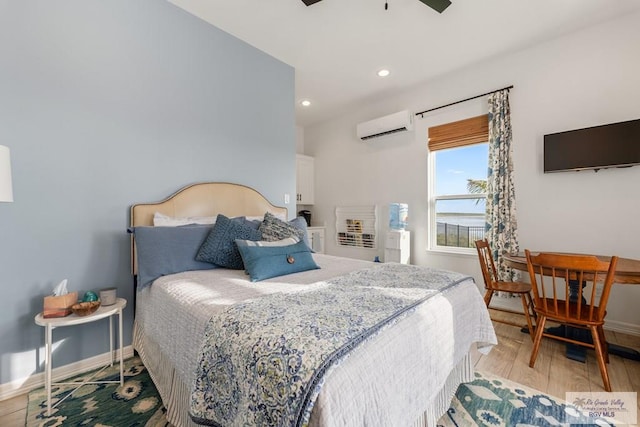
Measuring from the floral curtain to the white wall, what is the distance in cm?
10

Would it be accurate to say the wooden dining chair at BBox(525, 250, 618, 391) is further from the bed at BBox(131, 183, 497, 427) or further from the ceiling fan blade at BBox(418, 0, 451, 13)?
the ceiling fan blade at BBox(418, 0, 451, 13)

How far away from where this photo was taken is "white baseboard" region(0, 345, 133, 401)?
1.65 metres

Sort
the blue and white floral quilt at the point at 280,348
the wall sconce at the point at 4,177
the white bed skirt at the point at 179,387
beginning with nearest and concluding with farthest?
the blue and white floral quilt at the point at 280,348, the white bed skirt at the point at 179,387, the wall sconce at the point at 4,177

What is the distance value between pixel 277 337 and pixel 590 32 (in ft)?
12.8

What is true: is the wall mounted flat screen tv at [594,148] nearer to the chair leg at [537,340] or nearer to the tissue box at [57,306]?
the chair leg at [537,340]

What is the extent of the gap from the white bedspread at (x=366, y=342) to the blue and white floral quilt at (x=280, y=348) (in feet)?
0.15

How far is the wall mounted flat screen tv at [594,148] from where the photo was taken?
2373mm

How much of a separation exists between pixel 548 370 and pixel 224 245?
2.46 meters

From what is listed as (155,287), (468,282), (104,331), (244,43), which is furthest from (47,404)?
(244,43)

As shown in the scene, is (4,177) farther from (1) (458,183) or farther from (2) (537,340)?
(1) (458,183)

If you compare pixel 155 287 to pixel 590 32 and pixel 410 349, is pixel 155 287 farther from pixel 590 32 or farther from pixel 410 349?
pixel 590 32

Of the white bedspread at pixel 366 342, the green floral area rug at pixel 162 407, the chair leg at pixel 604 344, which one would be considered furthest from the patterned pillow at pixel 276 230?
the chair leg at pixel 604 344

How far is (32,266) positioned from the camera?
68.3 inches

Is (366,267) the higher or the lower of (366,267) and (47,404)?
the higher
